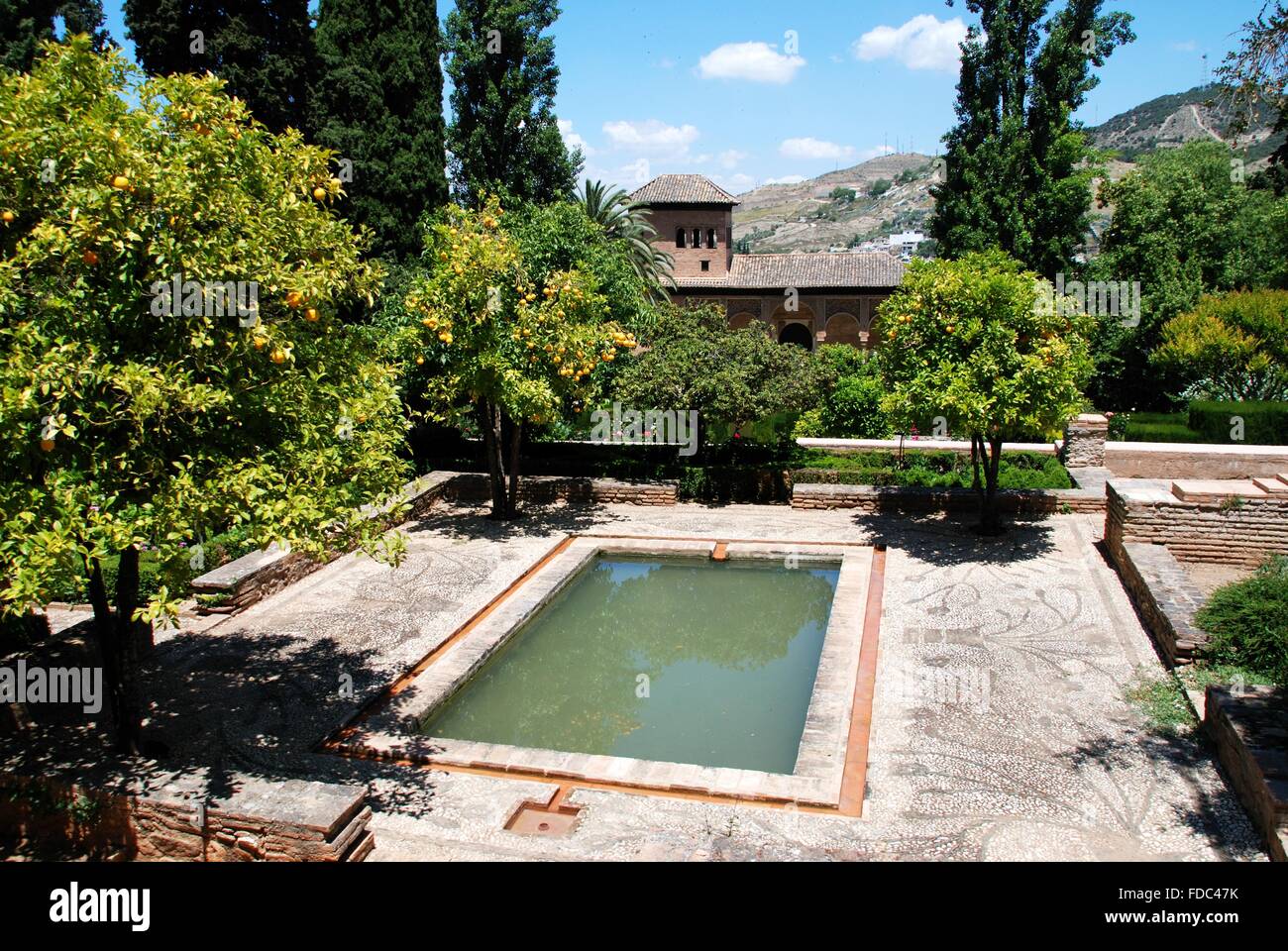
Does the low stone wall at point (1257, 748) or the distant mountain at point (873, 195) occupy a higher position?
the distant mountain at point (873, 195)

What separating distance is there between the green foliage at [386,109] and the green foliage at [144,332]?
51.6ft

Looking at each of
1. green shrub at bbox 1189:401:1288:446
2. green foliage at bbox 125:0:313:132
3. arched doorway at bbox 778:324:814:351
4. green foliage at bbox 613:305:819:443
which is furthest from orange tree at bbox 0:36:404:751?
arched doorway at bbox 778:324:814:351

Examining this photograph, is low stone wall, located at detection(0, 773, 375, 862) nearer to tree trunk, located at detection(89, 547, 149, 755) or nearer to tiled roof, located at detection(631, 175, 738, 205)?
tree trunk, located at detection(89, 547, 149, 755)

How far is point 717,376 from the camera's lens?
1623 cm

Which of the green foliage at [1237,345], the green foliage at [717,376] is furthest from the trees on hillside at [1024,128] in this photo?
the green foliage at [717,376]

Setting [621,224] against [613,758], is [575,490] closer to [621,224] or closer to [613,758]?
[613,758]

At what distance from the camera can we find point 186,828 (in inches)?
245

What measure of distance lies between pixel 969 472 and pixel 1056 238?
14013 mm

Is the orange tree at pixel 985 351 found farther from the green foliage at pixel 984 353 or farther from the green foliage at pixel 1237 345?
the green foliage at pixel 1237 345

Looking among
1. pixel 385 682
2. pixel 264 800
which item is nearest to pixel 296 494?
pixel 264 800

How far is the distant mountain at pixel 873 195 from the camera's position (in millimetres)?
123625

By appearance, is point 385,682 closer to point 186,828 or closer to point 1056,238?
point 186,828

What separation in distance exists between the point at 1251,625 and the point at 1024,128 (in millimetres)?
22290

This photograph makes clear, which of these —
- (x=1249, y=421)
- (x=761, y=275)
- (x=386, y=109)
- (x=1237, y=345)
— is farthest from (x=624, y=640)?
(x=761, y=275)
